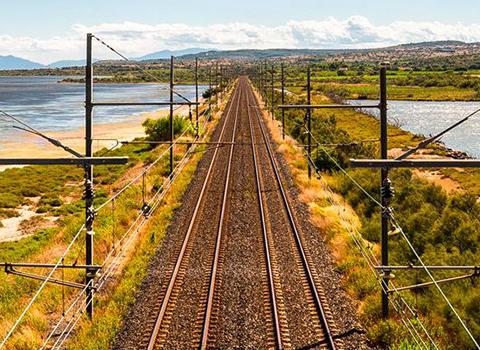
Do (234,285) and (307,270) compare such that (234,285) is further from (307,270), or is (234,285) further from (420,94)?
(420,94)

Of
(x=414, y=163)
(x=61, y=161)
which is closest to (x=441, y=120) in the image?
(x=414, y=163)

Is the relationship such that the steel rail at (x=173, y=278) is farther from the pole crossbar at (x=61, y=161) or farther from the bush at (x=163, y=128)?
the bush at (x=163, y=128)

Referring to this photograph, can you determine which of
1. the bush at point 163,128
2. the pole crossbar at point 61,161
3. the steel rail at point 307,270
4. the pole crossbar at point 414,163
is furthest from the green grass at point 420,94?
the pole crossbar at point 61,161

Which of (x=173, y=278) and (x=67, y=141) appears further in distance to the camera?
(x=67, y=141)

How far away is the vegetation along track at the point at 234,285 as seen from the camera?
11.4 m

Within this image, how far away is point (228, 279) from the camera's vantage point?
1462cm

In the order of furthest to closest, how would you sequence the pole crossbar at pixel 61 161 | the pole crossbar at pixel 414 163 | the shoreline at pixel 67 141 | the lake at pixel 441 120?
the lake at pixel 441 120
the shoreline at pixel 67 141
the pole crossbar at pixel 61 161
the pole crossbar at pixel 414 163

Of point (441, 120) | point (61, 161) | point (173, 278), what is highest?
point (441, 120)

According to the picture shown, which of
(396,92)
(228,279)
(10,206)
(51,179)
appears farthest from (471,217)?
(396,92)

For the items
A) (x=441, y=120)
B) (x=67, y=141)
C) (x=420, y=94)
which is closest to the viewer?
(x=67, y=141)

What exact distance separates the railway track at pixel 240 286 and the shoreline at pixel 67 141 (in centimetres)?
2560

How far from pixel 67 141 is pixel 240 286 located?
47748 millimetres

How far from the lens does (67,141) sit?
57.3 m

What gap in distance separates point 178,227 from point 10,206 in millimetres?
16355
